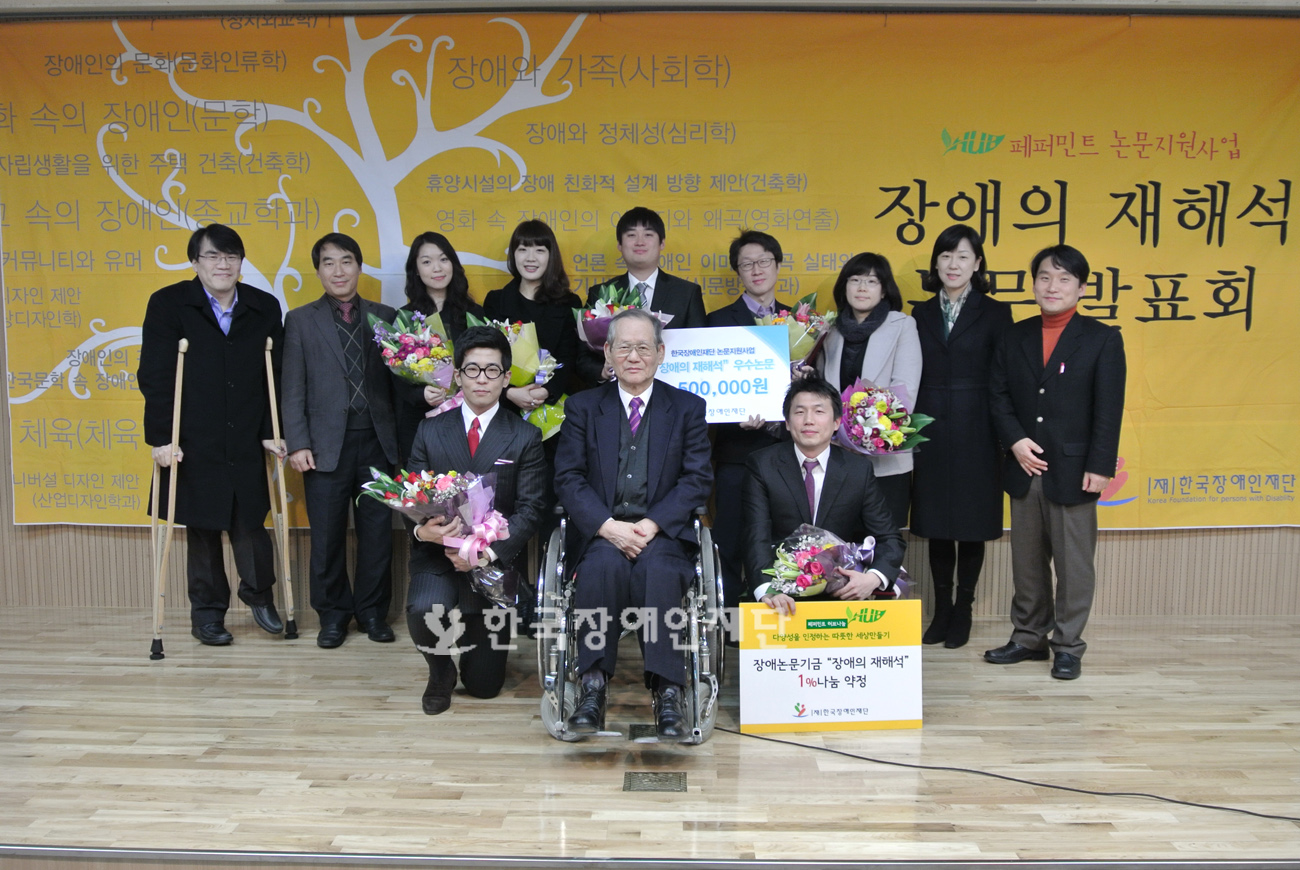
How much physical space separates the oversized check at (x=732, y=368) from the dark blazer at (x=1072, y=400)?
901 millimetres

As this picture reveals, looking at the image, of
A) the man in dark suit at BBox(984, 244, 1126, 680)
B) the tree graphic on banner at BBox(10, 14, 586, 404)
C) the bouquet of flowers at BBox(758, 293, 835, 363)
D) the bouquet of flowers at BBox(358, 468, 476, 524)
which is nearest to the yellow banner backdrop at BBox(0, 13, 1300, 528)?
the tree graphic on banner at BBox(10, 14, 586, 404)

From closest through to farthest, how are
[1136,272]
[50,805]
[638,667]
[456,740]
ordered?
[50,805] < [456,740] < [638,667] < [1136,272]

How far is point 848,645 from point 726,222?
2.04 metres

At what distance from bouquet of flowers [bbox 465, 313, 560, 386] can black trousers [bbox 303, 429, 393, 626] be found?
82 centimetres

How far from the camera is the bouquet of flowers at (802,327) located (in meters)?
3.38

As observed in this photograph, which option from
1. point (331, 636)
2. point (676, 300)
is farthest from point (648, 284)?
point (331, 636)

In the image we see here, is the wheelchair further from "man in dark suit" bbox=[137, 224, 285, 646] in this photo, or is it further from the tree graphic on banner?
the tree graphic on banner

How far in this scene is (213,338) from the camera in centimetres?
363

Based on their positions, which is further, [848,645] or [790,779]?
[848,645]

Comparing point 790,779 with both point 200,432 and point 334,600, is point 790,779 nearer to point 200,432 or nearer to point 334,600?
point 334,600

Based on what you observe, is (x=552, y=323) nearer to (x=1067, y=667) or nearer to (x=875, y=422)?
(x=875, y=422)

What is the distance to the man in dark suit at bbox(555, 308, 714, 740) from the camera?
2678mm

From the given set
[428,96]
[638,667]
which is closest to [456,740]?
[638,667]

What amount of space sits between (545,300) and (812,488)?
1.33 meters
